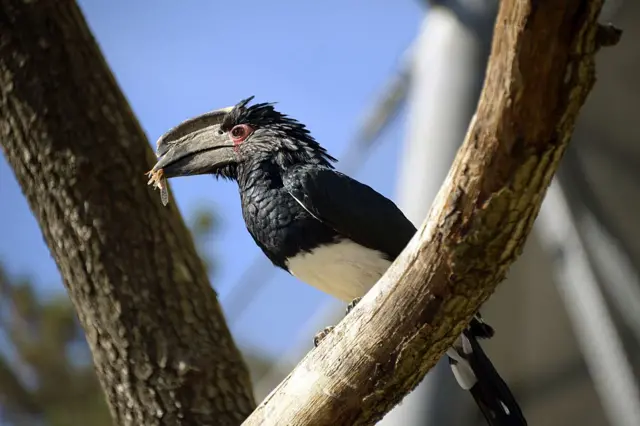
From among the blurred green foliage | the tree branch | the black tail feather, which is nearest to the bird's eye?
the black tail feather

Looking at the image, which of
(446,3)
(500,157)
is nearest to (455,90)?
(446,3)

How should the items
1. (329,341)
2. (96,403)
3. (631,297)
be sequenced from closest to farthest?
1. (329,341)
2. (631,297)
3. (96,403)

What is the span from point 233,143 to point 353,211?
0.72 meters

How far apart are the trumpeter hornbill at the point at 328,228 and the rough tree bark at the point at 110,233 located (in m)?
0.21

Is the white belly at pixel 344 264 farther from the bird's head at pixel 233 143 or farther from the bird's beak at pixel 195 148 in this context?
the bird's beak at pixel 195 148

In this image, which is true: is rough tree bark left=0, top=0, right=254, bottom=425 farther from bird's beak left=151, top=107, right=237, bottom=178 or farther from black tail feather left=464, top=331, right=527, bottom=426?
black tail feather left=464, top=331, right=527, bottom=426

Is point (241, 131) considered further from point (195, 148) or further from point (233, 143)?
point (195, 148)

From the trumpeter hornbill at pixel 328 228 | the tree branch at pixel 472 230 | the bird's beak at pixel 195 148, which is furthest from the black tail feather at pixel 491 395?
the bird's beak at pixel 195 148

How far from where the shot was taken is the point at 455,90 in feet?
15.8

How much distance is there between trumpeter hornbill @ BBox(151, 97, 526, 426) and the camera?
2.97 m

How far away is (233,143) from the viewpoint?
346 cm

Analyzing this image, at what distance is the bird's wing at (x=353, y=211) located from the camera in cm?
299

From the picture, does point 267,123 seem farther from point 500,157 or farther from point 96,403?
point 96,403

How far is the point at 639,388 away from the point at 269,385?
3.16 metres
